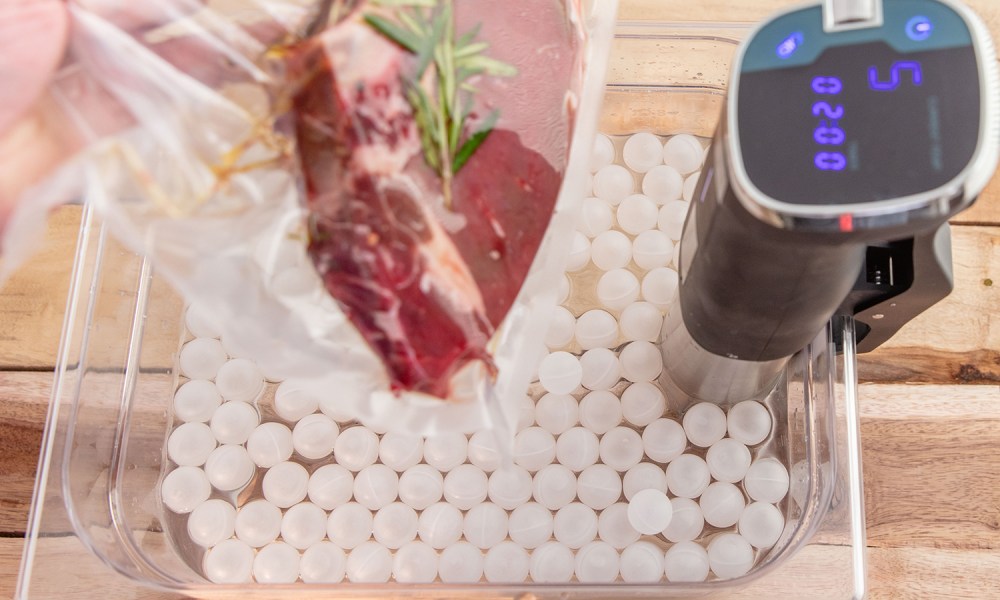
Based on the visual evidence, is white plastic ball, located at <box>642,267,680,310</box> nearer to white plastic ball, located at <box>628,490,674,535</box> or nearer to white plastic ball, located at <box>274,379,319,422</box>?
white plastic ball, located at <box>628,490,674,535</box>

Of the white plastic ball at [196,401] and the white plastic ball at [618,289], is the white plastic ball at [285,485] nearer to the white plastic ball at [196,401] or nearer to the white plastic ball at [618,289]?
the white plastic ball at [196,401]

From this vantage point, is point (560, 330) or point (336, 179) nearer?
point (336, 179)

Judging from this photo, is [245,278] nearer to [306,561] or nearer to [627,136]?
[306,561]

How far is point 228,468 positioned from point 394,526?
0.17 meters

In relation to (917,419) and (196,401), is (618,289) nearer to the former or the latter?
(917,419)

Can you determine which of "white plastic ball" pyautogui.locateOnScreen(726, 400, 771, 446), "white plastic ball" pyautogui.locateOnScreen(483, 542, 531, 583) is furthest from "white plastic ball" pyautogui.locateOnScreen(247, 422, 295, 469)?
"white plastic ball" pyautogui.locateOnScreen(726, 400, 771, 446)

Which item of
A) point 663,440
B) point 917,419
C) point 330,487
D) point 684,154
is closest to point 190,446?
point 330,487

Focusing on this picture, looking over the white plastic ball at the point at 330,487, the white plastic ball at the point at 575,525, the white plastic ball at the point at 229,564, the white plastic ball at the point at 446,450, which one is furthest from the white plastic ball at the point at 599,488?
the white plastic ball at the point at 229,564

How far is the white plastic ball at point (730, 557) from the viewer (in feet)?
2.48

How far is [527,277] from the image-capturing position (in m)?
0.61

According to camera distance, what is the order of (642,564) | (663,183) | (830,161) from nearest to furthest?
(830,161)
(642,564)
(663,183)

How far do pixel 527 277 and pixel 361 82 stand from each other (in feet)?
0.62

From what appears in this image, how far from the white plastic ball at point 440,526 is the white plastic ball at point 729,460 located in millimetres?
253

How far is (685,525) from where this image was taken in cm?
77
